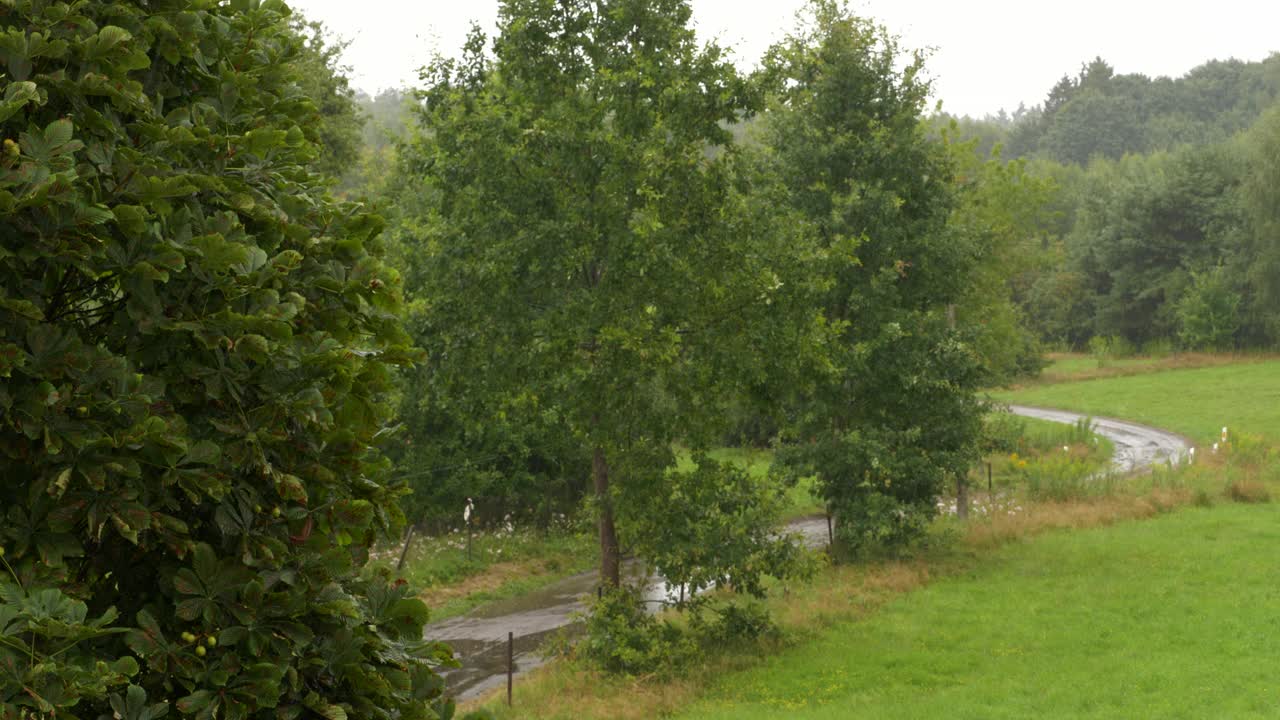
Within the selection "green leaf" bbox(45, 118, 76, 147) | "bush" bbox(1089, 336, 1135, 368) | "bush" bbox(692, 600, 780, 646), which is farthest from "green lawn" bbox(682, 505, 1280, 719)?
"bush" bbox(1089, 336, 1135, 368)

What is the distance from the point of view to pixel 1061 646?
1933cm

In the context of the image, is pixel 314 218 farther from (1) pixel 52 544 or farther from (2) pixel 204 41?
(1) pixel 52 544

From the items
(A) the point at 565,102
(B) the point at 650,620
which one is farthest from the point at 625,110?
(B) the point at 650,620

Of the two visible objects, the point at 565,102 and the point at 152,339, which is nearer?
the point at 152,339

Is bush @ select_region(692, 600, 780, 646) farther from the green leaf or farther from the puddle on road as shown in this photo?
the green leaf

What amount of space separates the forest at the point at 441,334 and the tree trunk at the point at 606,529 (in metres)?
0.09

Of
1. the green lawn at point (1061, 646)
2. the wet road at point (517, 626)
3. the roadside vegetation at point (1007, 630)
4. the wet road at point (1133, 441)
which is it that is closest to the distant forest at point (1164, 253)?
the wet road at point (1133, 441)

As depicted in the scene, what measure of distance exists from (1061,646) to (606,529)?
27.1 ft

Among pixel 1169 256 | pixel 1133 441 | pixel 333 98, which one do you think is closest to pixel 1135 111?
pixel 1169 256

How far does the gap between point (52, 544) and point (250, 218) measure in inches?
63.1

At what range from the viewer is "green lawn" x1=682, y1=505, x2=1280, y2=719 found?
16.3 metres

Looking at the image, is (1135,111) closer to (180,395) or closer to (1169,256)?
(1169,256)

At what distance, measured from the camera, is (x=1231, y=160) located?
252 ft

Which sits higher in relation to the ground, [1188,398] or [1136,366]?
[1136,366]
